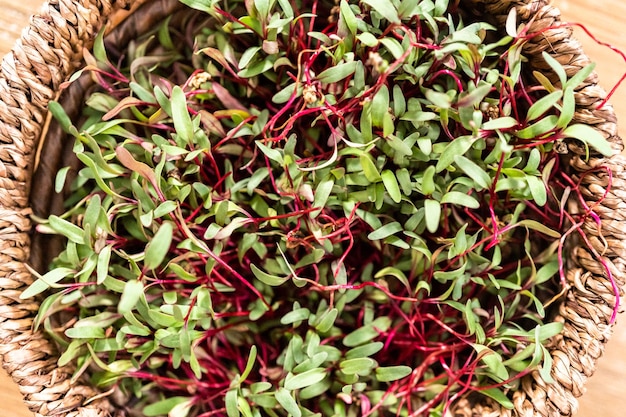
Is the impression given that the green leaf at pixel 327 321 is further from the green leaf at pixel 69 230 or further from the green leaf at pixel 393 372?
the green leaf at pixel 69 230

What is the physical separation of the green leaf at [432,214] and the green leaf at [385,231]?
2.5 inches

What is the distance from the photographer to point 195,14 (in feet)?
2.60

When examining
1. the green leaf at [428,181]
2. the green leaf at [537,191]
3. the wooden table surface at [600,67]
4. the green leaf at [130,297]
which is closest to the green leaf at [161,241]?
the green leaf at [130,297]

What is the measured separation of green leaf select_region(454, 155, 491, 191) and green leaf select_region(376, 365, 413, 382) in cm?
23

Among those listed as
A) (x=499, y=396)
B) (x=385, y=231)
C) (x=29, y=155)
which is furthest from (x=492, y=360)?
(x=29, y=155)

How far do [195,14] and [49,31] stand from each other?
0.61 ft

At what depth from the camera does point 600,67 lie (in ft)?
2.99

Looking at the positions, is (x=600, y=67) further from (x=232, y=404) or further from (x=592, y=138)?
(x=232, y=404)

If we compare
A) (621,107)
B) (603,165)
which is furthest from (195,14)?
(621,107)

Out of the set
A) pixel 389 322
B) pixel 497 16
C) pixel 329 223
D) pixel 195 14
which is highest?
pixel 497 16

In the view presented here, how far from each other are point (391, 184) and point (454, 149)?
77 mm

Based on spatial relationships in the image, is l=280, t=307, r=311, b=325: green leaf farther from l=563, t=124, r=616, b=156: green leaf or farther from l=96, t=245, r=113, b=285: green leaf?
l=563, t=124, r=616, b=156: green leaf

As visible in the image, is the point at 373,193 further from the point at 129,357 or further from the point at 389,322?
the point at 129,357

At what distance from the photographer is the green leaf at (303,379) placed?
668 mm
